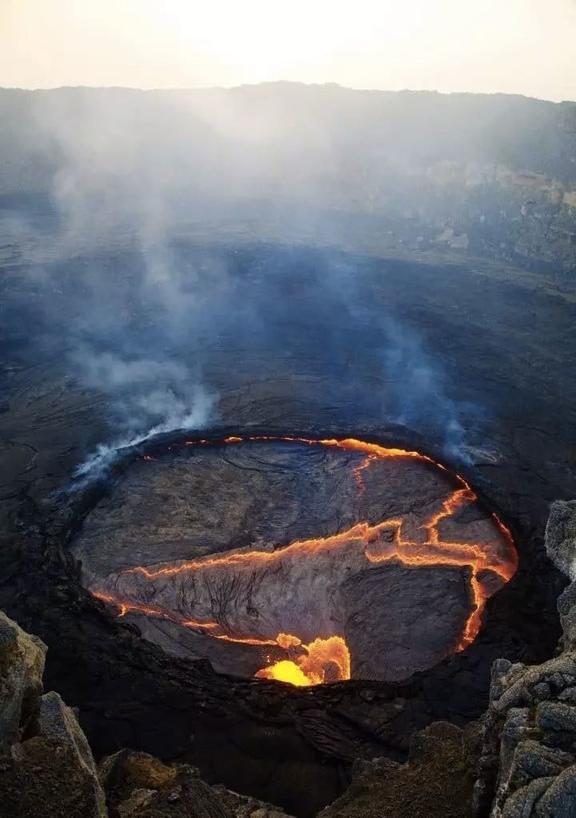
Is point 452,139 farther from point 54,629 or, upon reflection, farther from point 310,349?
point 54,629

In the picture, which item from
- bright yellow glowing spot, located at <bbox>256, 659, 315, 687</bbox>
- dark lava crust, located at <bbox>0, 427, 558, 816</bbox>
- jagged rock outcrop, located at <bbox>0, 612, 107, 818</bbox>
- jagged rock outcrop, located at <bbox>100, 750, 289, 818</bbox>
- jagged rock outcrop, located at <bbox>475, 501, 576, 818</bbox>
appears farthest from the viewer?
bright yellow glowing spot, located at <bbox>256, 659, 315, 687</bbox>

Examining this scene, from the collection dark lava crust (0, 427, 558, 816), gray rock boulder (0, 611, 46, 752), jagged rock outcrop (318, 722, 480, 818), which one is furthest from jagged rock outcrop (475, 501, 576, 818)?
gray rock boulder (0, 611, 46, 752)

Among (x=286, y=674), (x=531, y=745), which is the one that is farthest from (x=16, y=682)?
(x=286, y=674)

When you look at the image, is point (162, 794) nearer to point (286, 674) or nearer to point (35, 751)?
point (35, 751)

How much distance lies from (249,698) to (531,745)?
689 centimetres

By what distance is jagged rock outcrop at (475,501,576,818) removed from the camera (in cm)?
642

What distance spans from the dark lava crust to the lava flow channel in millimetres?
549

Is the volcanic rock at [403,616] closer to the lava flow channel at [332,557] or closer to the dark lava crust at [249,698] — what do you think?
the lava flow channel at [332,557]

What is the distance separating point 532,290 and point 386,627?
29.5 meters

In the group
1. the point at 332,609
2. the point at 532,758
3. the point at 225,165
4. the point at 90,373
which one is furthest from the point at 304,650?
the point at 225,165

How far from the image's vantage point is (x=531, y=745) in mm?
7207

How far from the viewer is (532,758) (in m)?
7.02

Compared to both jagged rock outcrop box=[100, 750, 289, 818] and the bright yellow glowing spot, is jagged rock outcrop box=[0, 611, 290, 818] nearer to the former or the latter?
jagged rock outcrop box=[100, 750, 289, 818]

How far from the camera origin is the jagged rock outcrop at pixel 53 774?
7.23 meters
